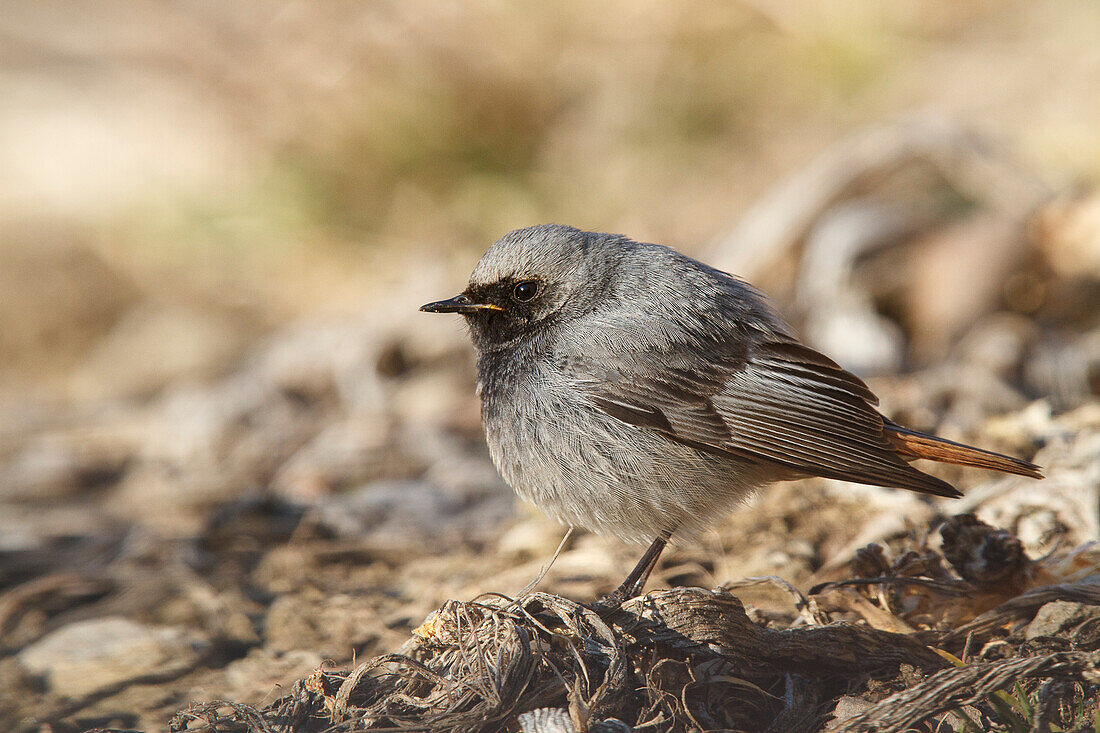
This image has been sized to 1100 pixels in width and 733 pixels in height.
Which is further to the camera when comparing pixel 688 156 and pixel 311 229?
pixel 688 156

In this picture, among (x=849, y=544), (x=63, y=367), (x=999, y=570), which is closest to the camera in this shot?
(x=999, y=570)

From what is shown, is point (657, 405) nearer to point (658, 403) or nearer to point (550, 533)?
point (658, 403)

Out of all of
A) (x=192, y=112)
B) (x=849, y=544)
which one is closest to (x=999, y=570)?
(x=849, y=544)

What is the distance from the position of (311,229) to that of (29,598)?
4.62 metres

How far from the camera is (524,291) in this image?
3219mm

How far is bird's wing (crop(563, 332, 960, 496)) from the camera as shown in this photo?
2756 mm

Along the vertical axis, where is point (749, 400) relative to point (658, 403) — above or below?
below

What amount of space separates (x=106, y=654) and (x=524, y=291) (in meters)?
2.01

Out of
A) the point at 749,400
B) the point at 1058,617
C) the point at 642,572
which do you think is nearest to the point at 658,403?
the point at 749,400

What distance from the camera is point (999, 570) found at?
2598 millimetres

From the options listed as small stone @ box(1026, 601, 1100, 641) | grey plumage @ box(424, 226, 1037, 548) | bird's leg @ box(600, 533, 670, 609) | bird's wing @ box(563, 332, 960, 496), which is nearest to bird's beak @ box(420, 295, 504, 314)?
grey plumage @ box(424, 226, 1037, 548)

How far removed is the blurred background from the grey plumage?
613 millimetres

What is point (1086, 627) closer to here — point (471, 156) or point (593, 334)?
point (593, 334)

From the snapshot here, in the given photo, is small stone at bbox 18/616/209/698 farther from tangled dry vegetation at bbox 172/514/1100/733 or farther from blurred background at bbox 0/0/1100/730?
tangled dry vegetation at bbox 172/514/1100/733
